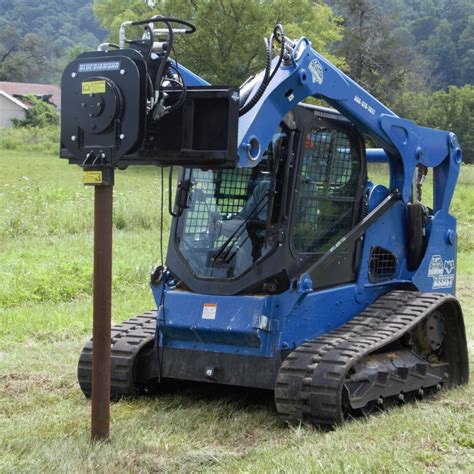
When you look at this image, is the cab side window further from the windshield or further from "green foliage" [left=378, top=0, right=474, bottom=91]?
"green foliage" [left=378, top=0, right=474, bottom=91]

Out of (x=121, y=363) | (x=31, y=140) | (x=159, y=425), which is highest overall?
(x=121, y=363)

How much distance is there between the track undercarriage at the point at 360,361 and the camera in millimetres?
5781

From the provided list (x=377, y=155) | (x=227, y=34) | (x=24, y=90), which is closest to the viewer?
(x=377, y=155)

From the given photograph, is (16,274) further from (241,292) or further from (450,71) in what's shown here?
(450,71)

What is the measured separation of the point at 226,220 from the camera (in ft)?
21.4

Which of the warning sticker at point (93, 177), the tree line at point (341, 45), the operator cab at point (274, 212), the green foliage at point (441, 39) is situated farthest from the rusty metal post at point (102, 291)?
the green foliage at point (441, 39)

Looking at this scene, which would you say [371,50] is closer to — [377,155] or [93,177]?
[377,155]

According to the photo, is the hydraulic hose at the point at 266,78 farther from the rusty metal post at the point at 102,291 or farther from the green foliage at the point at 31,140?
the green foliage at the point at 31,140

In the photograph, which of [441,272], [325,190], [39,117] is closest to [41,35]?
[39,117]

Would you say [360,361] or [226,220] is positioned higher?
[226,220]

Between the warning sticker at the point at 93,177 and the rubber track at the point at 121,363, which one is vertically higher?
the warning sticker at the point at 93,177

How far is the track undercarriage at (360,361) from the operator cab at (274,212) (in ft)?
1.65

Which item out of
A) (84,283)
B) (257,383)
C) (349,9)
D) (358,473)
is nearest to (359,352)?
(257,383)

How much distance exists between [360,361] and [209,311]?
106 cm
